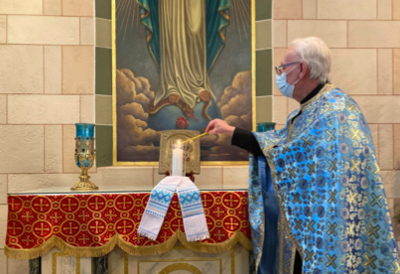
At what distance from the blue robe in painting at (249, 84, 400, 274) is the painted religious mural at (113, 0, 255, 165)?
1760 mm

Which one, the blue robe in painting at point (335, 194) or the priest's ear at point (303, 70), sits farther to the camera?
the priest's ear at point (303, 70)

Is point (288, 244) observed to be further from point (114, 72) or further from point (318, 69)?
point (114, 72)

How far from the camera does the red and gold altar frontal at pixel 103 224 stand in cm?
291

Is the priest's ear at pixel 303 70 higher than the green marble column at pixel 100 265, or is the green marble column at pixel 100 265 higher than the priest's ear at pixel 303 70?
the priest's ear at pixel 303 70

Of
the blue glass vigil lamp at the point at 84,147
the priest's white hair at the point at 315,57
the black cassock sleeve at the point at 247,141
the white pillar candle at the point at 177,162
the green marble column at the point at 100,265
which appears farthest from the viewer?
the blue glass vigil lamp at the point at 84,147

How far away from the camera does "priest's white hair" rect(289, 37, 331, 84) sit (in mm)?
2670

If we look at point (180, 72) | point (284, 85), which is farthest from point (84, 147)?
point (284, 85)

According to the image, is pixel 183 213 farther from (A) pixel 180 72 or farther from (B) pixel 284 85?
(A) pixel 180 72

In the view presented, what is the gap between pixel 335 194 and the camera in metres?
2.36

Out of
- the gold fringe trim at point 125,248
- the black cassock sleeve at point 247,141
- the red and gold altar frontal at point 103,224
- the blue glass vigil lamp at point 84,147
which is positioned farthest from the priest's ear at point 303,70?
the blue glass vigil lamp at point 84,147

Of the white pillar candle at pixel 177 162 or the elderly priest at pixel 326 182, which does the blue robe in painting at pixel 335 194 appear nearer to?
the elderly priest at pixel 326 182

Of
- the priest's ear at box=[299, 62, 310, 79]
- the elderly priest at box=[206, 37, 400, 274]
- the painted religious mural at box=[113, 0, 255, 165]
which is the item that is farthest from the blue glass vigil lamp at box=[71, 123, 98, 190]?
the priest's ear at box=[299, 62, 310, 79]

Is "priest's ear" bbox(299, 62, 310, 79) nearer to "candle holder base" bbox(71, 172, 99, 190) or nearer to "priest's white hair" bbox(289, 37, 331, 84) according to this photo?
"priest's white hair" bbox(289, 37, 331, 84)

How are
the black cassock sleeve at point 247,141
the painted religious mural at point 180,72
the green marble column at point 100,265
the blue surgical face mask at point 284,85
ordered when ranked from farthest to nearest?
the painted religious mural at point 180,72 < the green marble column at point 100,265 < the black cassock sleeve at point 247,141 < the blue surgical face mask at point 284,85
